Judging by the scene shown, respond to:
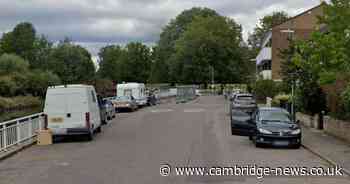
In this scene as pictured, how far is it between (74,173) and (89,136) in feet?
28.4

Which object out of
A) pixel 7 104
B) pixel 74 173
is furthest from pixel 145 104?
pixel 74 173

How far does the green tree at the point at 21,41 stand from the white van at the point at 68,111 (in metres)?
64.6

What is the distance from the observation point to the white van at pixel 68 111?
21.2m

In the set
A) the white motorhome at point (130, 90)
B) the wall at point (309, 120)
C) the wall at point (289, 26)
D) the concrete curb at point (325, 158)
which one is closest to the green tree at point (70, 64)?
the white motorhome at point (130, 90)

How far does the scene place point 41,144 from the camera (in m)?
20.6

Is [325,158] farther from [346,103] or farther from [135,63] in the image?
[135,63]

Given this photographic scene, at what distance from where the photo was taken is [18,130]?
19.4 metres

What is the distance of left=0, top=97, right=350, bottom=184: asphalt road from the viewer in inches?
476

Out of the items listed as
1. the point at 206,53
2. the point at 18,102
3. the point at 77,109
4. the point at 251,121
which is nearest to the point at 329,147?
the point at 251,121

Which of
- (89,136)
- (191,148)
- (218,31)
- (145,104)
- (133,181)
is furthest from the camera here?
(218,31)

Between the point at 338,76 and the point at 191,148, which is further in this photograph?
the point at 338,76

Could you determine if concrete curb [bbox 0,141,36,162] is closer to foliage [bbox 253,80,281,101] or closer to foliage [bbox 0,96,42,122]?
foliage [bbox 0,96,42,122]

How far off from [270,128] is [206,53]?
8373cm

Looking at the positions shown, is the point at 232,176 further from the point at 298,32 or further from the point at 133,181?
the point at 298,32
